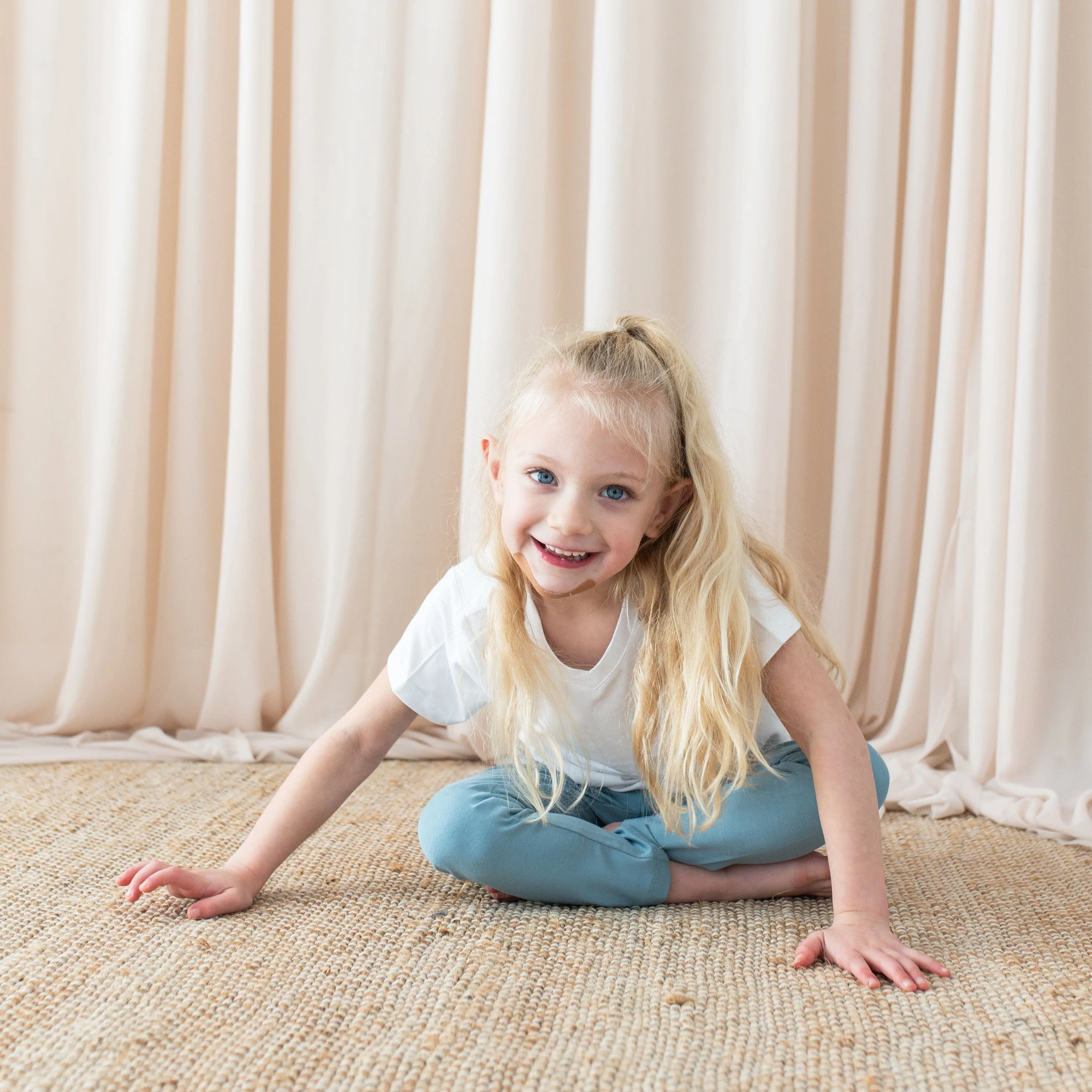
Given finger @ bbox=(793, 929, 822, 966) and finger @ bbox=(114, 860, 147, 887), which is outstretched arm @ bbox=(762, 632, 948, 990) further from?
finger @ bbox=(114, 860, 147, 887)

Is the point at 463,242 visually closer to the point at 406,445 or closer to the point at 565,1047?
the point at 406,445

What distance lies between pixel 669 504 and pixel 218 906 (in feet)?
1.60

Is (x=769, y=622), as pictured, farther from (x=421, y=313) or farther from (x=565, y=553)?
(x=421, y=313)

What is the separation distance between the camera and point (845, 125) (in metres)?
1.55

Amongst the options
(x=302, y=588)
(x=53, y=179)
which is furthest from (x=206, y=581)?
(x=53, y=179)

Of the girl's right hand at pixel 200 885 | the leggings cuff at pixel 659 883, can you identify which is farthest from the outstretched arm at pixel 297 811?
the leggings cuff at pixel 659 883

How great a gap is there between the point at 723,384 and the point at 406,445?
0.44 metres

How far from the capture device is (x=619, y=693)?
0.98 meters

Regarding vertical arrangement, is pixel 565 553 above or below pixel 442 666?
above

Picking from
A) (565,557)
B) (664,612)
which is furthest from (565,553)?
(664,612)

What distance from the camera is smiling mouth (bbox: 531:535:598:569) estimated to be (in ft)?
2.92

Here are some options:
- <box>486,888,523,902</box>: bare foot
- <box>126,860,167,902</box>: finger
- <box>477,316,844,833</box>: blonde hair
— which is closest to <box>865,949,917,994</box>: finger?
<box>477,316,844,833</box>: blonde hair

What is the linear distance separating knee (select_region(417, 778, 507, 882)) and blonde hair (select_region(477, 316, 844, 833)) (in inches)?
1.9

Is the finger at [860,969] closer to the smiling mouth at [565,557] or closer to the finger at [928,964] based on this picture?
the finger at [928,964]
